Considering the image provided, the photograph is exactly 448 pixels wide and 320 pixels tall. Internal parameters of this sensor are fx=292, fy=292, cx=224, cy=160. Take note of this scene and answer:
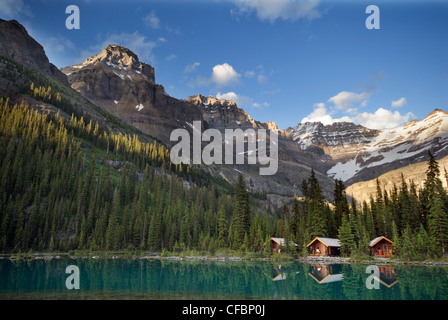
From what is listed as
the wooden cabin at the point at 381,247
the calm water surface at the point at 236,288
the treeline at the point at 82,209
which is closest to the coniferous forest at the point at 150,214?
the treeline at the point at 82,209

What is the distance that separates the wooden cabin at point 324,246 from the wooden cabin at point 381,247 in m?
7.07

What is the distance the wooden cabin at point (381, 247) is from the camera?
63.9 m

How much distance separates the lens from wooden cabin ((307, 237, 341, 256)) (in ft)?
215

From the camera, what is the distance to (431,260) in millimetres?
51812

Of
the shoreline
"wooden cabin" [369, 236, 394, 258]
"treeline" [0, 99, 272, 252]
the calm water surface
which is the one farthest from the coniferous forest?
the calm water surface

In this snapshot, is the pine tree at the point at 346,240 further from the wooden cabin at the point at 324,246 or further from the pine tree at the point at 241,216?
the pine tree at the point at 241,216

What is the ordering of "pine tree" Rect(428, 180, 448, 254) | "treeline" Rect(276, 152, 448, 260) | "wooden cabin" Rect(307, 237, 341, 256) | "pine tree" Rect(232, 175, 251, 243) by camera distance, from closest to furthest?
"pine tree" Rect(428, 180, 448, 254)
"treeline" Rect(276, 152, 448, 260)
"wooden cabin" Rect(307, 237, 341, 256)
"pine tree" Rect(232, 175, 251, 243)

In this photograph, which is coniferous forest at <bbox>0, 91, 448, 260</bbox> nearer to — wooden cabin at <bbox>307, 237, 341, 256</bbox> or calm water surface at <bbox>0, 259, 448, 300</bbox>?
wooden cabin at <bbox>307, 237, 341, 256</bbox>

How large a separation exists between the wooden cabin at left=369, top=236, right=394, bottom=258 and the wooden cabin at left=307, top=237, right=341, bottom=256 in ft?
23.2

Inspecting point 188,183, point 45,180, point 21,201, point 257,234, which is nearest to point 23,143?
point 45,180

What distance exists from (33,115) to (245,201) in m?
114

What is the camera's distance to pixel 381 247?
64.9m

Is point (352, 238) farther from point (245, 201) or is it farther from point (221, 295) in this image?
point (221, 295)
